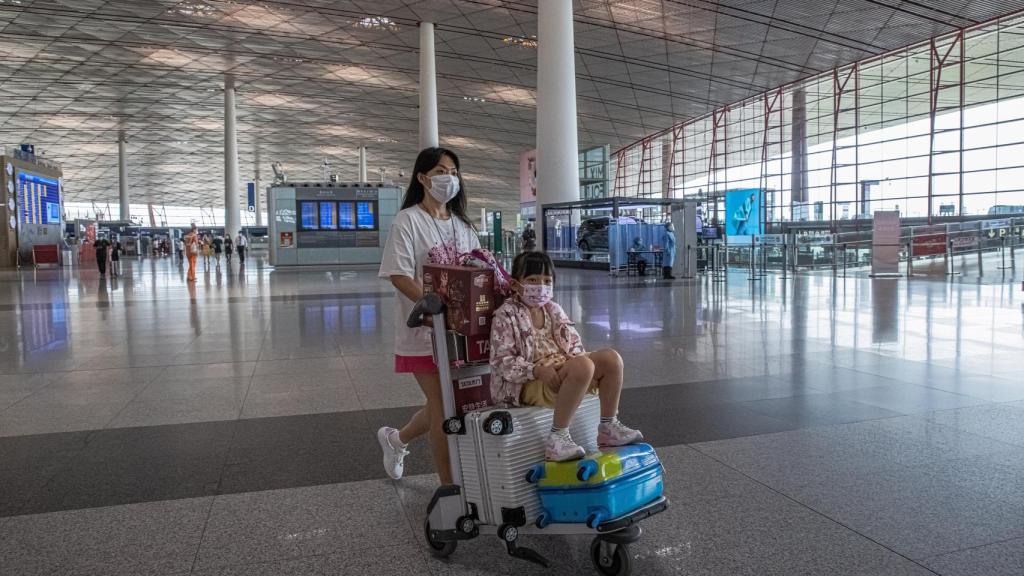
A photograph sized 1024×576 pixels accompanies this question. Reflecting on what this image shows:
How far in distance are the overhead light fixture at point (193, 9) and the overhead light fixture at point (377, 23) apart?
6103 mm

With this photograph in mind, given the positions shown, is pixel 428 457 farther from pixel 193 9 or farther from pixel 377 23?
pixel 193 9

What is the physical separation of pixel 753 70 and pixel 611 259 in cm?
1901

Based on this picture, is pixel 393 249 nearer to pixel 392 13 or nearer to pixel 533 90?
pixel 392 13

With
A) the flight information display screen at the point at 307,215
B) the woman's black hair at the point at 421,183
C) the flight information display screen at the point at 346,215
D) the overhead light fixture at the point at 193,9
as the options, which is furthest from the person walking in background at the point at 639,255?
the overhead light fixture at the point at 193,9

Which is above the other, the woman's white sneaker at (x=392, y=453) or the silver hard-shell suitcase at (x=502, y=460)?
the silver hard-shell suitcase at (x=502, y=460)

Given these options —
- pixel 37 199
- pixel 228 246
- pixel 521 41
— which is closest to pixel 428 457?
pixel 521 41

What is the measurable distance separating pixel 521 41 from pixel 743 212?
1776cm

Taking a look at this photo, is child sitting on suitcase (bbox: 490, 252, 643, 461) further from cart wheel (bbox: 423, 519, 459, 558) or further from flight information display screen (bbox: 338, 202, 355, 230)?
flight information display screen (bbox: 338, 202, 355, 230)

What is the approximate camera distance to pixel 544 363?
2.76m

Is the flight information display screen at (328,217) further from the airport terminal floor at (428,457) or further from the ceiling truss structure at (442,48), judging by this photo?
the airport terminal floor at (428,457)

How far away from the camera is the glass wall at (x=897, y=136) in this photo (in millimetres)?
26219

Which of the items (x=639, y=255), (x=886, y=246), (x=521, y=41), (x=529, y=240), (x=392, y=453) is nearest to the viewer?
(x=392, y=453)

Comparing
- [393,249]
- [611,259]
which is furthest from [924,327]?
[611,259]

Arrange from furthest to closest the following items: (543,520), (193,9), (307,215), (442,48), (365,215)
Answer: (442,48), (365,215), (307,215), (193,9), (543,520)
